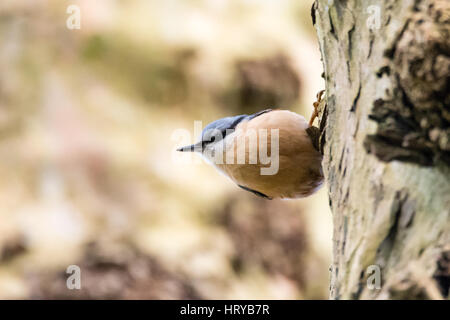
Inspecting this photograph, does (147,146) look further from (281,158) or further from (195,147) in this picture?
(281,158)

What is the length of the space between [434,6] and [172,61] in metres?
2.87

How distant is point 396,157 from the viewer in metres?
1.02

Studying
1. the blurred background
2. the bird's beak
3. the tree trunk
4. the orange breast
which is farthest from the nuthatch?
the blurred background

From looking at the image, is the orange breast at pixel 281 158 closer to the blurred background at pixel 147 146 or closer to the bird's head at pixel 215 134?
the bird's head at pixel 215 134

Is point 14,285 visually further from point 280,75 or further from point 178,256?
point 280,75

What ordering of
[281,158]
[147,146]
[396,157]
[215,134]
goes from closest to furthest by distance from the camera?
[396,157], [281,158], [215,134], [147,146]

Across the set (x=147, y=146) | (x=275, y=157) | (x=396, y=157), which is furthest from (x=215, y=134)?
(x=147, y=146)

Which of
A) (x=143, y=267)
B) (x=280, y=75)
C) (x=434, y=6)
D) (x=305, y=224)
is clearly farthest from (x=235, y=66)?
(x=434, y=6)

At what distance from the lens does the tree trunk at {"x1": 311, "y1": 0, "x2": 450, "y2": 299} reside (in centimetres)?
94

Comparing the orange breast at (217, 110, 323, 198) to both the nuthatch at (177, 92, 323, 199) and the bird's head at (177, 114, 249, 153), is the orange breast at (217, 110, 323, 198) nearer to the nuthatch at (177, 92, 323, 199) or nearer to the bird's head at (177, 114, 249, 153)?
the nuthatch at (177, 92, 323, 199)

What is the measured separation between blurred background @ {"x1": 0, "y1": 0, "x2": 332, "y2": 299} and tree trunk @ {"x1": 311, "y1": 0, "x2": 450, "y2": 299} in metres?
2.19

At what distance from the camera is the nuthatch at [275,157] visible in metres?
1.66

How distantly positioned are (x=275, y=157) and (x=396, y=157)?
664 millimetres

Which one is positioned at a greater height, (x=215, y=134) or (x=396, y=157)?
(x=215, y=134)
